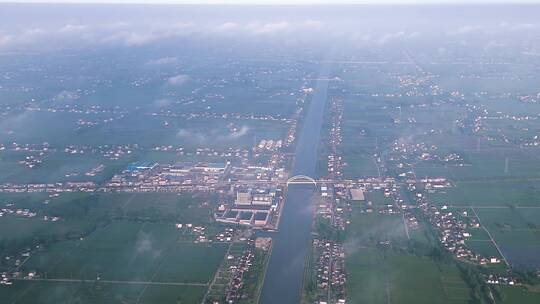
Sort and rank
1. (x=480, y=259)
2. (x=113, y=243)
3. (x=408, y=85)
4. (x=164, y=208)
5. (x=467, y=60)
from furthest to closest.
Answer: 1. (x=467, y=60)
2. (x=408, y=85)
3. (x=164, y=208)
4. (x=113, y=243)
5. (x=480, y=259)

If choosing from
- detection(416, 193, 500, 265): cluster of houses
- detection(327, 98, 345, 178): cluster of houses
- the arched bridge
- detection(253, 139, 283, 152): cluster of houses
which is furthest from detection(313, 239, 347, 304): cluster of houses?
detection(253, 139, 283, 152): cluster of houses

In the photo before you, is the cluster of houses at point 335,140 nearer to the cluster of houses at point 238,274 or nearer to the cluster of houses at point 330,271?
the cluster of houses at point 330,271

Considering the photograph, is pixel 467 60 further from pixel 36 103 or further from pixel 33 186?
pixel 33 186

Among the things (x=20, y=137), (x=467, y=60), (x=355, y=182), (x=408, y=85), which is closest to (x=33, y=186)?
(x=20, y=137)

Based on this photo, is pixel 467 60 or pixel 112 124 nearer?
pixel 112 124

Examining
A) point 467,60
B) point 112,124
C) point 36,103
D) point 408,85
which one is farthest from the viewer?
point 467,60

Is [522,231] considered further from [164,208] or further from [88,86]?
[88,86]

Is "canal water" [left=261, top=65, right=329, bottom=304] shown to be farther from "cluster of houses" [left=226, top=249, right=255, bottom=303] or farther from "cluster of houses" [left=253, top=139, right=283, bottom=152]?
"cluster of houses" [left=253, top=139, right=283, bottom=152]
